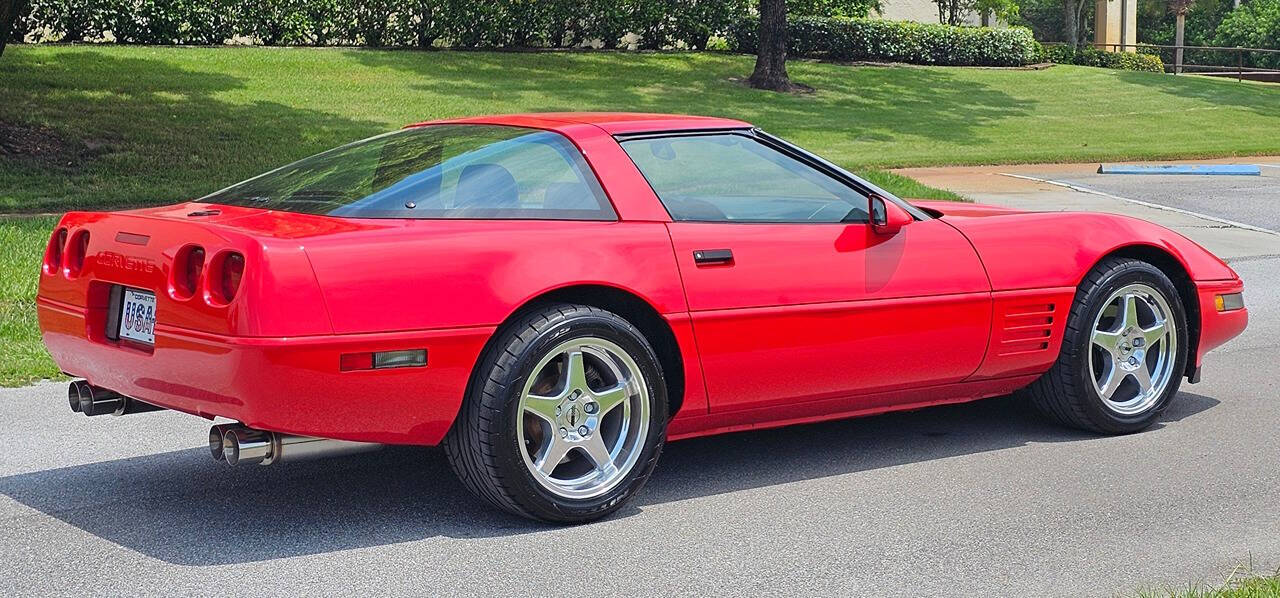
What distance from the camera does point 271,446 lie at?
14.7ft

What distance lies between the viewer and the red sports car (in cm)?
438

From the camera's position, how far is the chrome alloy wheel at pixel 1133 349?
6.04 meters

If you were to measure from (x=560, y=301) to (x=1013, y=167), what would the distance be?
17626mm

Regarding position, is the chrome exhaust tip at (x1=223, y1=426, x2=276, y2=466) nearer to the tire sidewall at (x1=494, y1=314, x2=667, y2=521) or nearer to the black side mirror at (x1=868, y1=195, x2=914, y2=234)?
the tire sidewall at (x1=494, y1=314, x2=667, y2=521)

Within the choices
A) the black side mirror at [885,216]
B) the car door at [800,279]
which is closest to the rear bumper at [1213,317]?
the car door at [800,279]

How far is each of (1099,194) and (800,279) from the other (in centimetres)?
1297

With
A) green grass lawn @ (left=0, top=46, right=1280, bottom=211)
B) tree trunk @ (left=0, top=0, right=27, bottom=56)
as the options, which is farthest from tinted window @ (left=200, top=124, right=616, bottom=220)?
tree trunk @ (left=0, top=0, right=27, bottom=56)

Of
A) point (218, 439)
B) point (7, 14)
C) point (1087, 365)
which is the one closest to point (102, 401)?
point (218, 439)

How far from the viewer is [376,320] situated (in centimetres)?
438

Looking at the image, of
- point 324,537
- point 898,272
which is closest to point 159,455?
point 324,537

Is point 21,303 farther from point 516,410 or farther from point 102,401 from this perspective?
point 516,410

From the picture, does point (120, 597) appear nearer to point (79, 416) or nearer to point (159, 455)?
point (159, 455)

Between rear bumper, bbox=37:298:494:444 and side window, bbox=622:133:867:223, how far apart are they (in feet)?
3.35

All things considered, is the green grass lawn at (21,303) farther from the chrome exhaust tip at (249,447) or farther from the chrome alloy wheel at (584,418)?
the chrome alloy wheel at (584,418)
